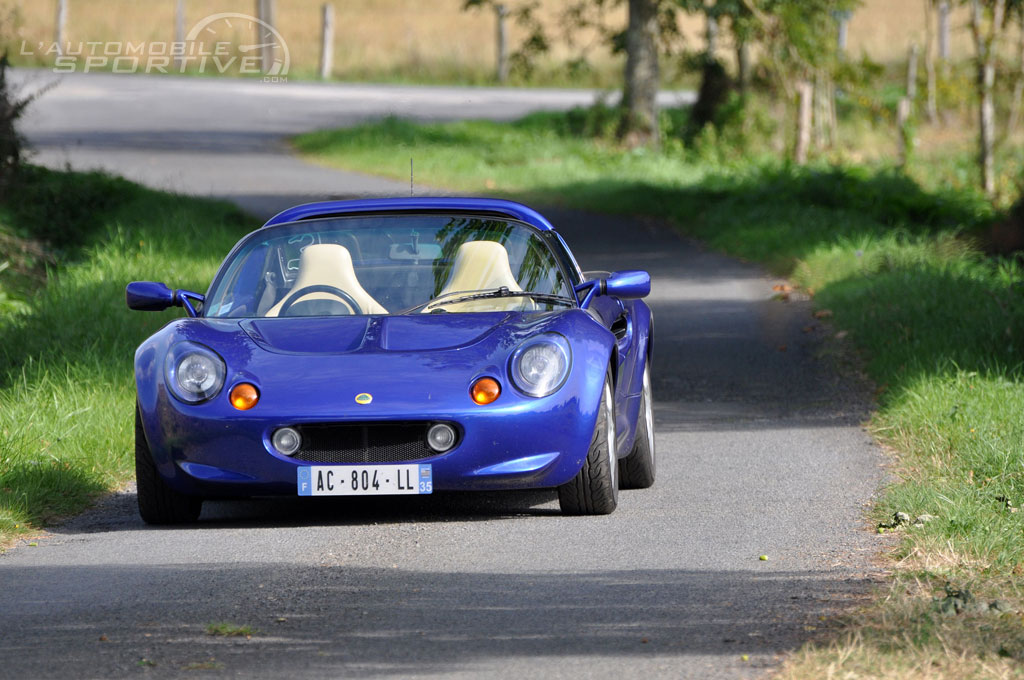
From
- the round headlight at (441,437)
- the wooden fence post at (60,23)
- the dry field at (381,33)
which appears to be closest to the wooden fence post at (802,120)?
the dry field at (381,33)

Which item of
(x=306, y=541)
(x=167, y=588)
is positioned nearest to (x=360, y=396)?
(x=306, y=541)

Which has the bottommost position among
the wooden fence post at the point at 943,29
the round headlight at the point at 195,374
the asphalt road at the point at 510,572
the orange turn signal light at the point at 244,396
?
the asphalt road at the point at 510,572

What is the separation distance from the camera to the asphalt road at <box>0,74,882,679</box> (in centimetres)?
464

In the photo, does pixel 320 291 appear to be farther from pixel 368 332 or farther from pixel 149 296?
pixel 149 296

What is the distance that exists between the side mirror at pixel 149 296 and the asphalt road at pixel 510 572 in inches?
36.6

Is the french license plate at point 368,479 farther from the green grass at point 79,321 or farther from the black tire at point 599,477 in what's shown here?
the green grass at point 79,321

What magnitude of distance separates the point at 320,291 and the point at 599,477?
1540 mm

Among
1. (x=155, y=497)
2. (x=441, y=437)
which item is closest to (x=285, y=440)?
(x=441, y=437)

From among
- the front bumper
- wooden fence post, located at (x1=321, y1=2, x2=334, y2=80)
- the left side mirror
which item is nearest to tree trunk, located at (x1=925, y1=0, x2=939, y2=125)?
wooden fence post, located at (x1=321, y1=2, x2=334, y2=80)

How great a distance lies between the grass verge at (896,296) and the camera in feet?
15.8

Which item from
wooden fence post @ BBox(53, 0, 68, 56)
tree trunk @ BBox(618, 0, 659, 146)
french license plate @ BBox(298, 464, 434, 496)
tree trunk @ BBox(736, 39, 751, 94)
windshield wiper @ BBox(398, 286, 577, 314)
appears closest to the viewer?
french license plate @ BBox(298, 464, 434, 496)

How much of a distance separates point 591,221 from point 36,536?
47.7 feet

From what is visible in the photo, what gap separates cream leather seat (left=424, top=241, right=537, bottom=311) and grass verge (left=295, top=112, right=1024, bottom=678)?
6.04 ft

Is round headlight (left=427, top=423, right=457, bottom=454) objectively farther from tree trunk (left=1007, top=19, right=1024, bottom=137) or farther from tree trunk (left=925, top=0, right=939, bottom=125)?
tree trunk (left=925, top=0, right=939, bottom=125)
